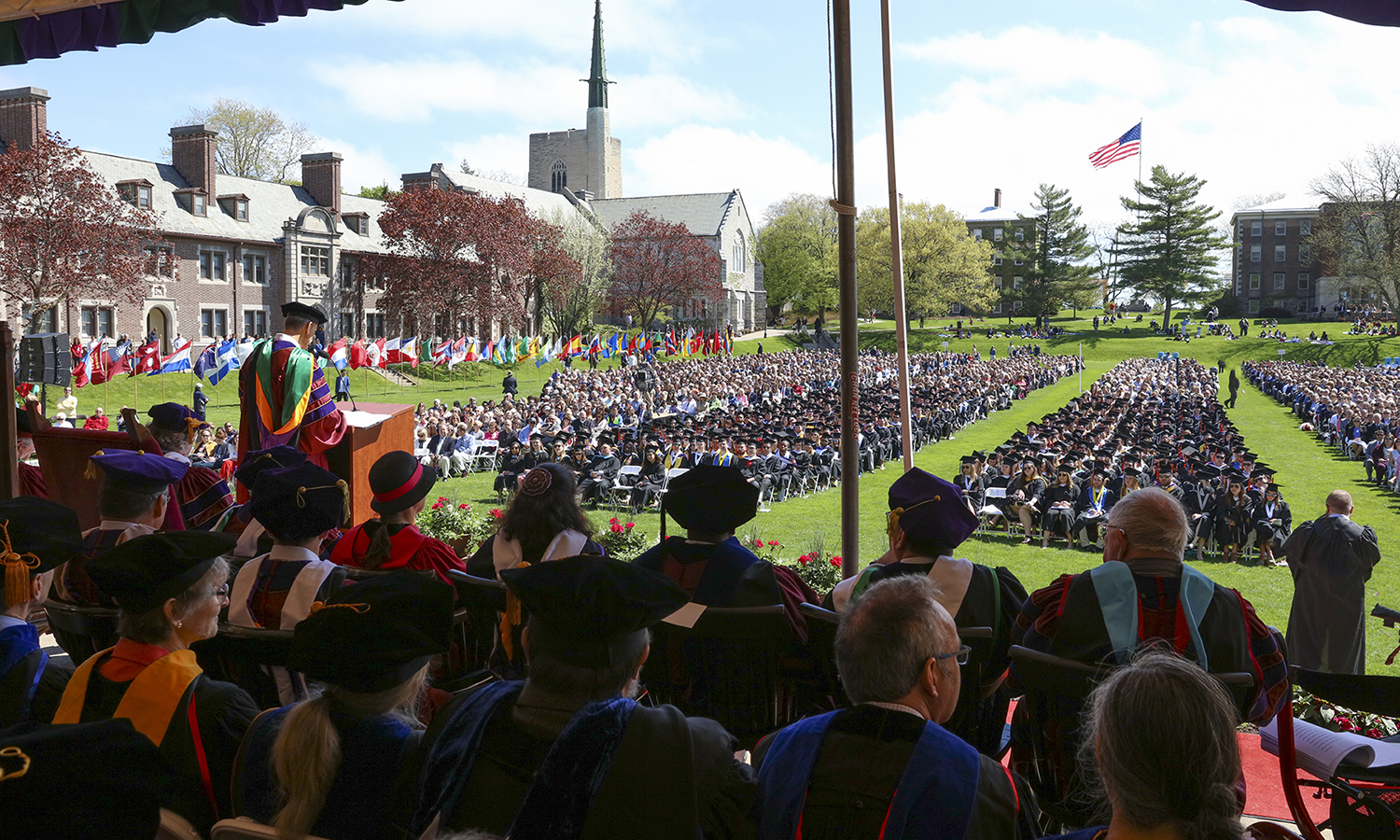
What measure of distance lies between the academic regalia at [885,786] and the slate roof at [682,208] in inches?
3005

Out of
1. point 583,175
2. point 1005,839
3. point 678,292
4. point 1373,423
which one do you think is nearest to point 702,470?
point 1005,839

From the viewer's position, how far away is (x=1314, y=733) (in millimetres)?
3178

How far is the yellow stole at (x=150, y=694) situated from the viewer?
248cm

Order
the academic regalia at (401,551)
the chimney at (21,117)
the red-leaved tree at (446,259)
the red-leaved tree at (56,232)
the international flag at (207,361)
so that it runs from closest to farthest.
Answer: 1. the academic regalia at (401,551)
2. the international flag at (207,361)
3. the red-leaved tree at (56,232)
4. the chimney at (21,117)
5. the red-leaved tree at (446,259)

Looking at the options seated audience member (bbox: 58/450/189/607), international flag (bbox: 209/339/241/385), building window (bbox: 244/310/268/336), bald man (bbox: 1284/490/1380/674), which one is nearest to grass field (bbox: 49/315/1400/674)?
bald man (bbox: 1284/490/1380/674)

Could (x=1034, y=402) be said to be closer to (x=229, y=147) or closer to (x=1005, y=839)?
(x=1005, y=839)

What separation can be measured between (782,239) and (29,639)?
6768cm

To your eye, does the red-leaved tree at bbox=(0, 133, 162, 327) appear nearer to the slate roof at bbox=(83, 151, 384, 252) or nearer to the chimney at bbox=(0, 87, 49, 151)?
the chimney at bbox=(0, 87, 49, 151)

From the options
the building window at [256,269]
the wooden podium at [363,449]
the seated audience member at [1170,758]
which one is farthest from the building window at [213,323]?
the seated audience member at [1170,758]

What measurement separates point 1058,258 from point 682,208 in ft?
98.3

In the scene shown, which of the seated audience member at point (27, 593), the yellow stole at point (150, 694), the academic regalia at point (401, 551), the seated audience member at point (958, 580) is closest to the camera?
the yellow stole at point (150, 694)

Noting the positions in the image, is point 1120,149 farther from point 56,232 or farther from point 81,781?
point 56,232

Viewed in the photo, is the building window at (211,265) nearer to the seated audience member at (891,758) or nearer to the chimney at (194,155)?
the chimney at (194,155)

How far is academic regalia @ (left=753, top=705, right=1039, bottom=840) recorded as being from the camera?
1.98 metres
